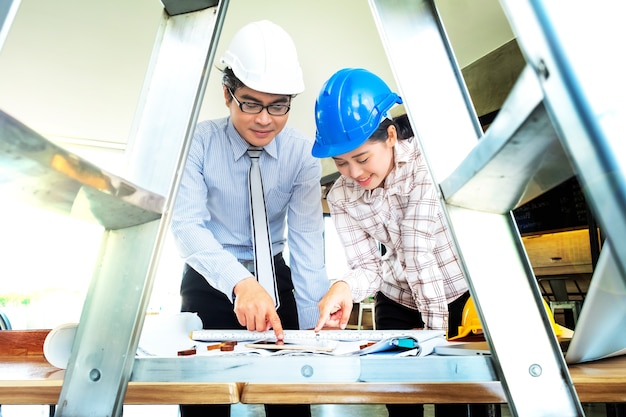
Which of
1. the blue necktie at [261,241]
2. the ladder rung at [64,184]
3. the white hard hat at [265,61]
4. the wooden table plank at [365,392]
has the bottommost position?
the wooden table plank at [365,392]

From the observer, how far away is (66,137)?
6043mm

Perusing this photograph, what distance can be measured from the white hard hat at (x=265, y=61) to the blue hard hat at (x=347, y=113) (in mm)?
138

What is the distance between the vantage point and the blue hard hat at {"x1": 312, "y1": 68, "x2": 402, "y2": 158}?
1.48 metres

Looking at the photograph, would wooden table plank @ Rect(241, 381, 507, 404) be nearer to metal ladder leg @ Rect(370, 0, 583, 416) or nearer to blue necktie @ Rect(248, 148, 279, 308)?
metal ladder leg @ Rect(370, 0, 583, 416)

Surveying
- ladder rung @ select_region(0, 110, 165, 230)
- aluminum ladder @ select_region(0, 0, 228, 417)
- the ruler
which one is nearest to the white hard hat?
the ruler

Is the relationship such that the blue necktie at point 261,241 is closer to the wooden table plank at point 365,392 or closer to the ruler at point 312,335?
the ruler at point 312,335

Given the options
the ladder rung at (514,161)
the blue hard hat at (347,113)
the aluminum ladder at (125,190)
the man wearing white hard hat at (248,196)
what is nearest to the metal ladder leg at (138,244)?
the aluminum ladder at (125,190)

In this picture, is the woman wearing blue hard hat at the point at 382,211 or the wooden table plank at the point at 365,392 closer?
the wooden table plank at the point at 365,392

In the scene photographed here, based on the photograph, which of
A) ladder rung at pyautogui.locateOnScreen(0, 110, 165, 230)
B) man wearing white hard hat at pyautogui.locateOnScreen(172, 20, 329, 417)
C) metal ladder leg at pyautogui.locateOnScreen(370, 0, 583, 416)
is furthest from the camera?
man wearing white hard hat at pyautogui.locateOnScreen(172, 20, 329, 417)

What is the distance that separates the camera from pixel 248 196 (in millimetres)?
1693

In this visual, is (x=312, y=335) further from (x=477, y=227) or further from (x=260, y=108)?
(x=260, y=108)

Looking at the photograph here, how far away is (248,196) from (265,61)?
44cm

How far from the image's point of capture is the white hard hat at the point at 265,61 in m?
1.53

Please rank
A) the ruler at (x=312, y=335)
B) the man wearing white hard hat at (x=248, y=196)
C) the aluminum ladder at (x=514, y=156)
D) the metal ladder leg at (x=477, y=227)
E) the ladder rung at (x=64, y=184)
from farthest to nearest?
the man wearing white hard hat at (x=248, y=196)
the ruler at (x=312, y=335)
the metal ladder leg at (x=477, y=227)
the ladder rung at (x=64, y=184)
the aluminum ladder at (x=514, y=156)
